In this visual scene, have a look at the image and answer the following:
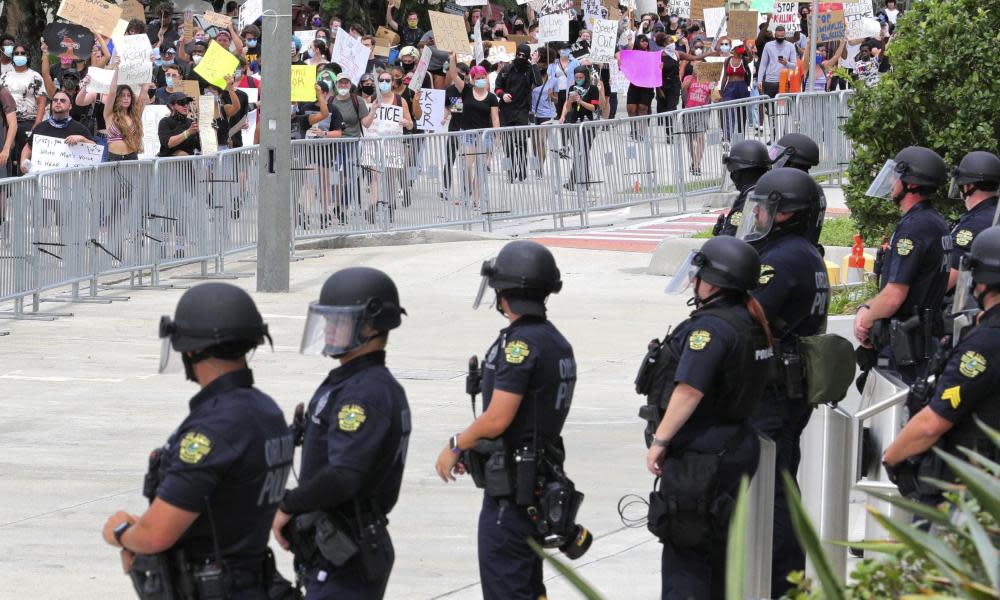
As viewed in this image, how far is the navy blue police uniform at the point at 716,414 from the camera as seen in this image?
18.9 ft

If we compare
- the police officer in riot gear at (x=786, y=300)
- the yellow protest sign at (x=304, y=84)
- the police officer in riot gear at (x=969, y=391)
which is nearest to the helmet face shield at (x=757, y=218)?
the police officer in riot gear at (x=786, y=300)

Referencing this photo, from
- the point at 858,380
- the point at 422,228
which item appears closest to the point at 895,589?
the point at 858,380

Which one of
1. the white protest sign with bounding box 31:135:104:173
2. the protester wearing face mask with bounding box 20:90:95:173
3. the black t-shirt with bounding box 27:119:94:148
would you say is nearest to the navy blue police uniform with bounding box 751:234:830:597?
the white protest sign with bounding box 31:135:104:173

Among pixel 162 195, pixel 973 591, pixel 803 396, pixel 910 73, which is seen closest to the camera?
pixel 973 591

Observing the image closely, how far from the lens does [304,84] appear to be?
661 inches

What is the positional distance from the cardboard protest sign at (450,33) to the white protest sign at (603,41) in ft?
9.20

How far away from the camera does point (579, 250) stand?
17.0m

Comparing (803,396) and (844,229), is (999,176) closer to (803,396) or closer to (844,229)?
(803,396)

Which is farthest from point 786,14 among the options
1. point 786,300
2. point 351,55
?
point 786,300

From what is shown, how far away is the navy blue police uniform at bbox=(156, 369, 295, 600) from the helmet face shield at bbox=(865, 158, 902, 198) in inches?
181

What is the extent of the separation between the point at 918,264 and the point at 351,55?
13.1 m

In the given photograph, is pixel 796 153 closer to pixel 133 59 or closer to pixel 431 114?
pixel 133 59

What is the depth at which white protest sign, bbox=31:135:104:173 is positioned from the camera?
14992 mm

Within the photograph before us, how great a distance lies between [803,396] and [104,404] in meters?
5.48
